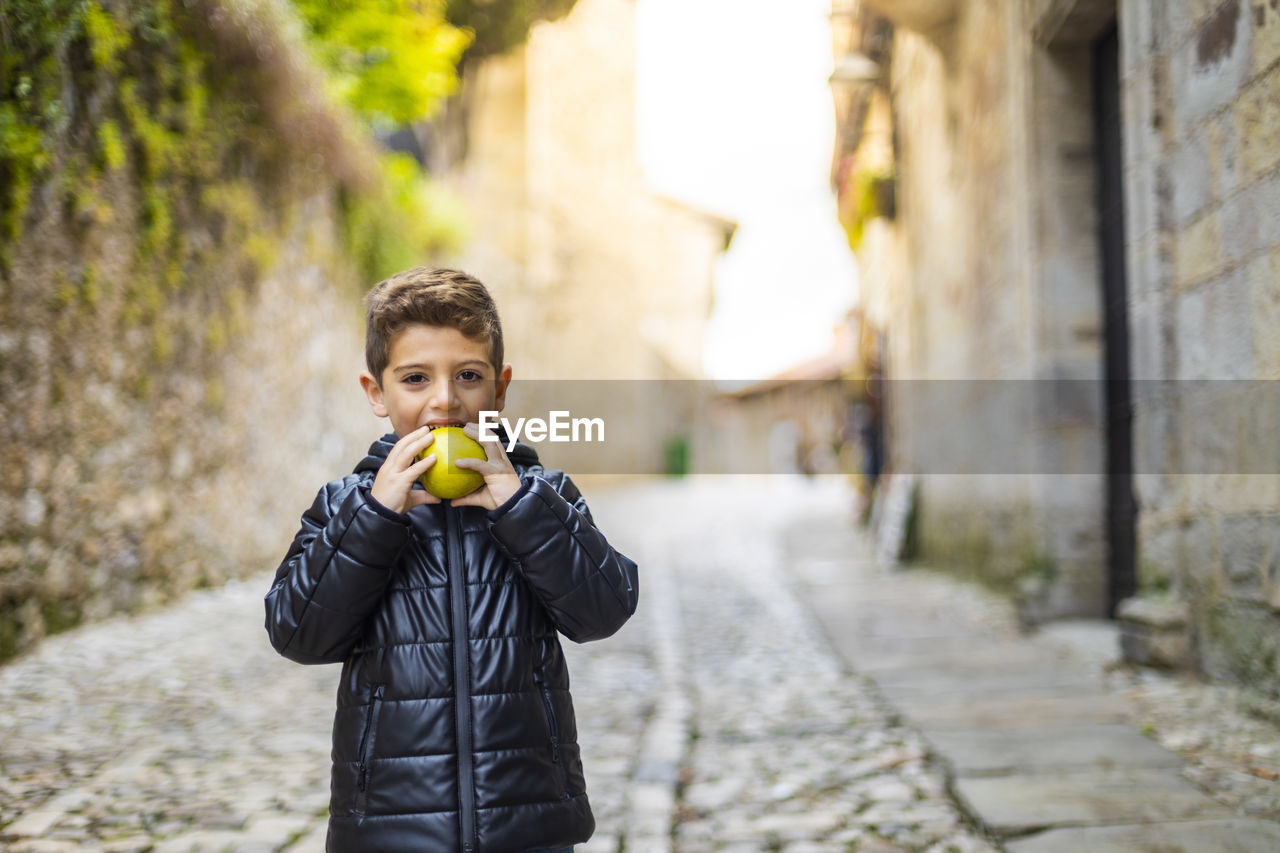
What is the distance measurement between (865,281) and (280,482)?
9316 millimetres

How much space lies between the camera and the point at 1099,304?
208 inches

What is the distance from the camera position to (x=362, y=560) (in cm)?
142

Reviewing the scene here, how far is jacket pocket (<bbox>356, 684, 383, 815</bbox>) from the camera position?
4.70 feet

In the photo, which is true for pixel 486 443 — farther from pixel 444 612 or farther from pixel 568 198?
pixel 568 198

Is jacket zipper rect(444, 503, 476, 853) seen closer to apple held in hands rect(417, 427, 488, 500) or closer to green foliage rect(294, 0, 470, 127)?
apple held in hands rect(417, 427, 488, 500)

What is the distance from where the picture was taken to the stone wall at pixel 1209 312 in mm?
3119

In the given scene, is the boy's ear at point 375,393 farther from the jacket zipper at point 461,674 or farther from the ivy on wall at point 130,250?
the ivy on wall at point 130,250

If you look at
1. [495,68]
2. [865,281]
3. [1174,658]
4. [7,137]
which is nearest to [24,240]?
[7,137]

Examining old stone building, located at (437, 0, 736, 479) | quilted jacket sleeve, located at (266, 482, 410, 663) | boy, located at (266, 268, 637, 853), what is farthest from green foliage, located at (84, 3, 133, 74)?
old stone building, located at (437, 0, 736, 479)

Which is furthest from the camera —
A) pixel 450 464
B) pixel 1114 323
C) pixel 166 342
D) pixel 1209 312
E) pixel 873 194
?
pixel 873 194

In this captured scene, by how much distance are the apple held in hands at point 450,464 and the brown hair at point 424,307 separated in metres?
0.18

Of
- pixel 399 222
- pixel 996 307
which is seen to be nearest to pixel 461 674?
pixel 996 307

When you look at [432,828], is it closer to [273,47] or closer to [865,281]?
[273,47]

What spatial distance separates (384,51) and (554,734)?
8.35 meters
